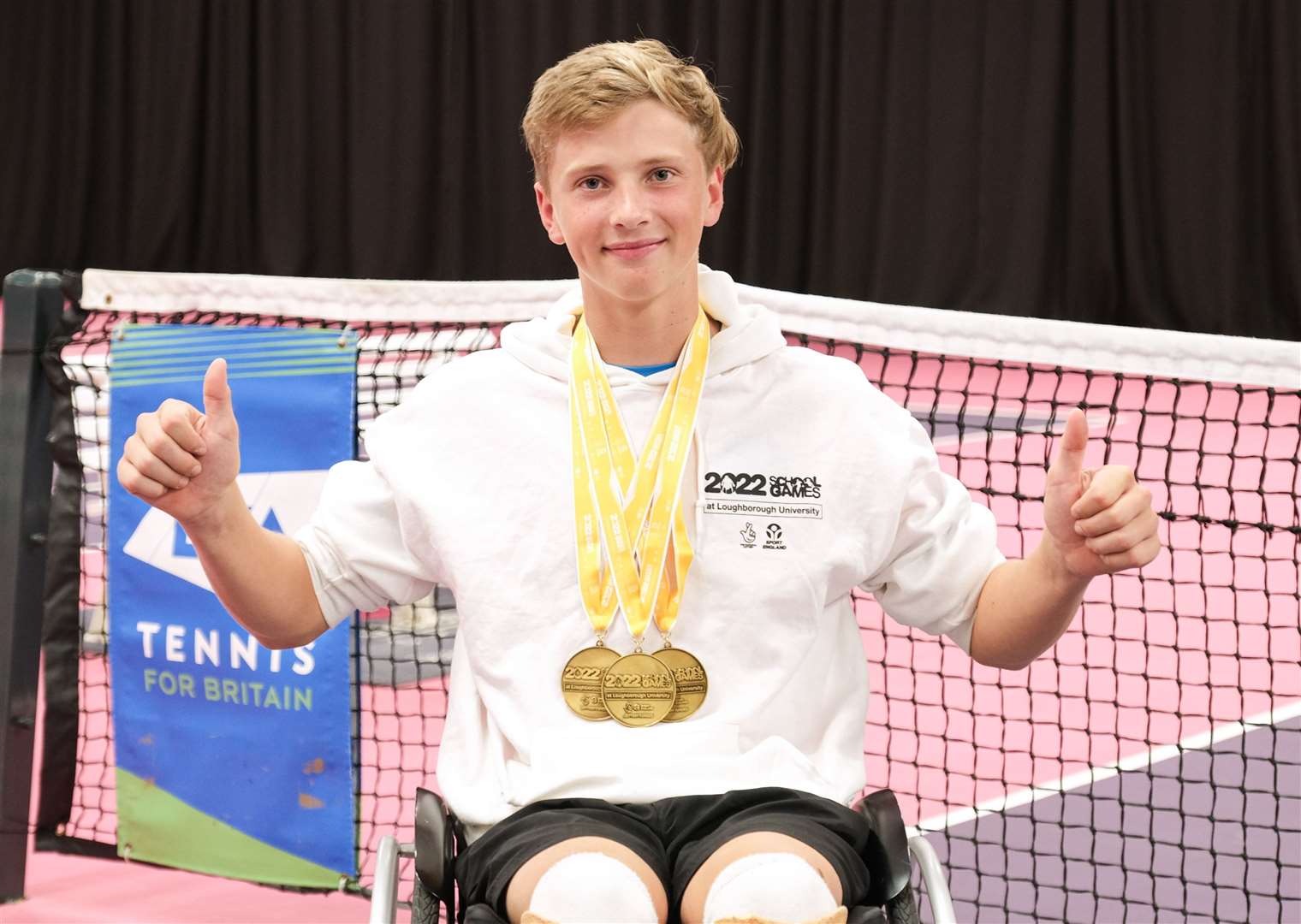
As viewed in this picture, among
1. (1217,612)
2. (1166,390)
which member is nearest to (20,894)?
(1217,612)

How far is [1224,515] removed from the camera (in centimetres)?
702

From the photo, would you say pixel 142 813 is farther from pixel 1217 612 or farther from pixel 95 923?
pixel 1217 612

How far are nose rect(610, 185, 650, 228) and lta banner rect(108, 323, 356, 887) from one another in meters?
1.13

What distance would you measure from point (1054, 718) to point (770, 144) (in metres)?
A: 6.73

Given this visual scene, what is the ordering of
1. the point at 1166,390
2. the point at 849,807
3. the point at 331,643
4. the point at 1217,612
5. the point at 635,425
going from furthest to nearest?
the point at 1166,390, the point at 1217,612, the point at 331,643, the point at 635,425, the point at 849,807

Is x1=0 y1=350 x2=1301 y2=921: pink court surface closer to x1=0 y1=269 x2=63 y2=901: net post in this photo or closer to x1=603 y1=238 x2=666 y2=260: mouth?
x1=0 y1=269 x2=63 y2=901: net post

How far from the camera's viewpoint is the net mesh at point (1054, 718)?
347cm

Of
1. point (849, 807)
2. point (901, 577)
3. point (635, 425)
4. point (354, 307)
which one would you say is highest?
point (354, 307)

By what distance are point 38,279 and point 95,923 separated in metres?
1.40

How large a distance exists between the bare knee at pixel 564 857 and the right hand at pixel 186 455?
70 cm

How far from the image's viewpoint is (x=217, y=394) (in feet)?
7.34

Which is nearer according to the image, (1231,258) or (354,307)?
(354,307)

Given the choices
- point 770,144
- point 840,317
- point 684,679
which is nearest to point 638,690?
point 684,679

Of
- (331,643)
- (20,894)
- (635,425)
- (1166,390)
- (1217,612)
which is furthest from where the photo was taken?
(1166,390)
